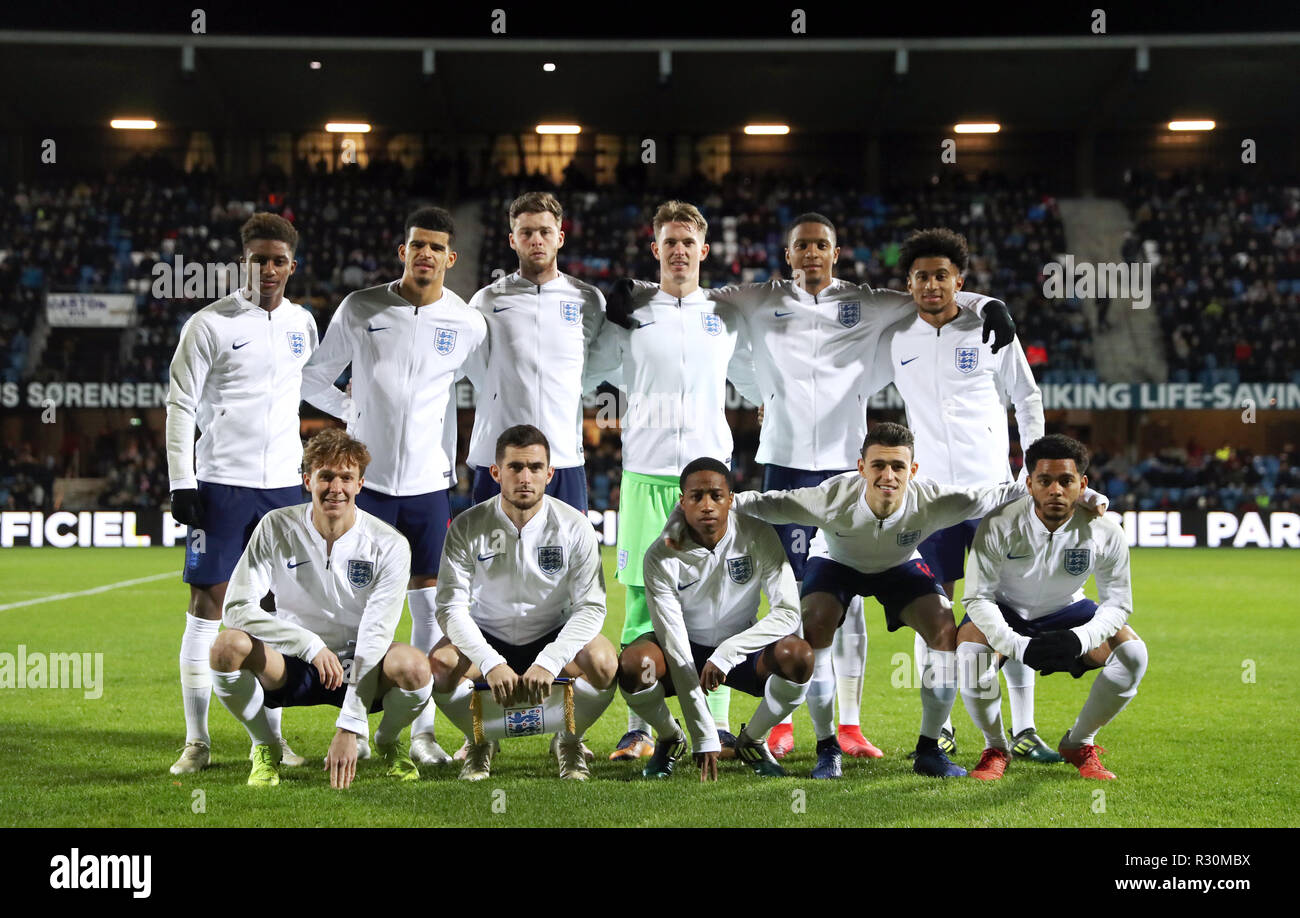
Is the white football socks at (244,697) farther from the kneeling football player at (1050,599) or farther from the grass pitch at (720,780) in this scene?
the kneeling football player at (1050,599)

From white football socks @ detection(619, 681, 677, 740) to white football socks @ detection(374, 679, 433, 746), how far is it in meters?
0.79

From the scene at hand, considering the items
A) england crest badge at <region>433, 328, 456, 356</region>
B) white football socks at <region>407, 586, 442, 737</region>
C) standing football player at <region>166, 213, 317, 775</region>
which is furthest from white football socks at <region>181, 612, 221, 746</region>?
england crest badge at <region>433, 328, 456, 356</region>

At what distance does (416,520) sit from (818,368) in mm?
1961

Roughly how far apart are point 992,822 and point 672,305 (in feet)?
8.68

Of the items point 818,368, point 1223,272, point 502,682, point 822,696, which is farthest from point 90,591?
point 1223,272

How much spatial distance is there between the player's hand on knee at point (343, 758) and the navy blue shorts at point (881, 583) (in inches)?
76.9

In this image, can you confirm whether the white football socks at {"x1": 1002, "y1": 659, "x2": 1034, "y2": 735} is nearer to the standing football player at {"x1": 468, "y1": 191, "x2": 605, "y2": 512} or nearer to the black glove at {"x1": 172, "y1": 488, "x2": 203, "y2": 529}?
the standing football player at {"x1": 468, "y1": 191, "x2": 605, "y2": 512}

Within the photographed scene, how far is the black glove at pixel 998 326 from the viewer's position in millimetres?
5543

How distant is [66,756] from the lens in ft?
18.0

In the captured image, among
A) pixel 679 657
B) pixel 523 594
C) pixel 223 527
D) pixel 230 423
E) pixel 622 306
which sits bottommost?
pixel 679 657

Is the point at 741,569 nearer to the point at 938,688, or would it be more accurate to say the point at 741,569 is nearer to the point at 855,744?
the point at 938,688

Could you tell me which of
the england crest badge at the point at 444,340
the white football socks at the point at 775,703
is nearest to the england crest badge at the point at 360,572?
the england crest badge at the point at 444,340

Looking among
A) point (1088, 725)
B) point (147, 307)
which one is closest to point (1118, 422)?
point (147, 307)

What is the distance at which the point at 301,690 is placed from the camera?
4883mm
